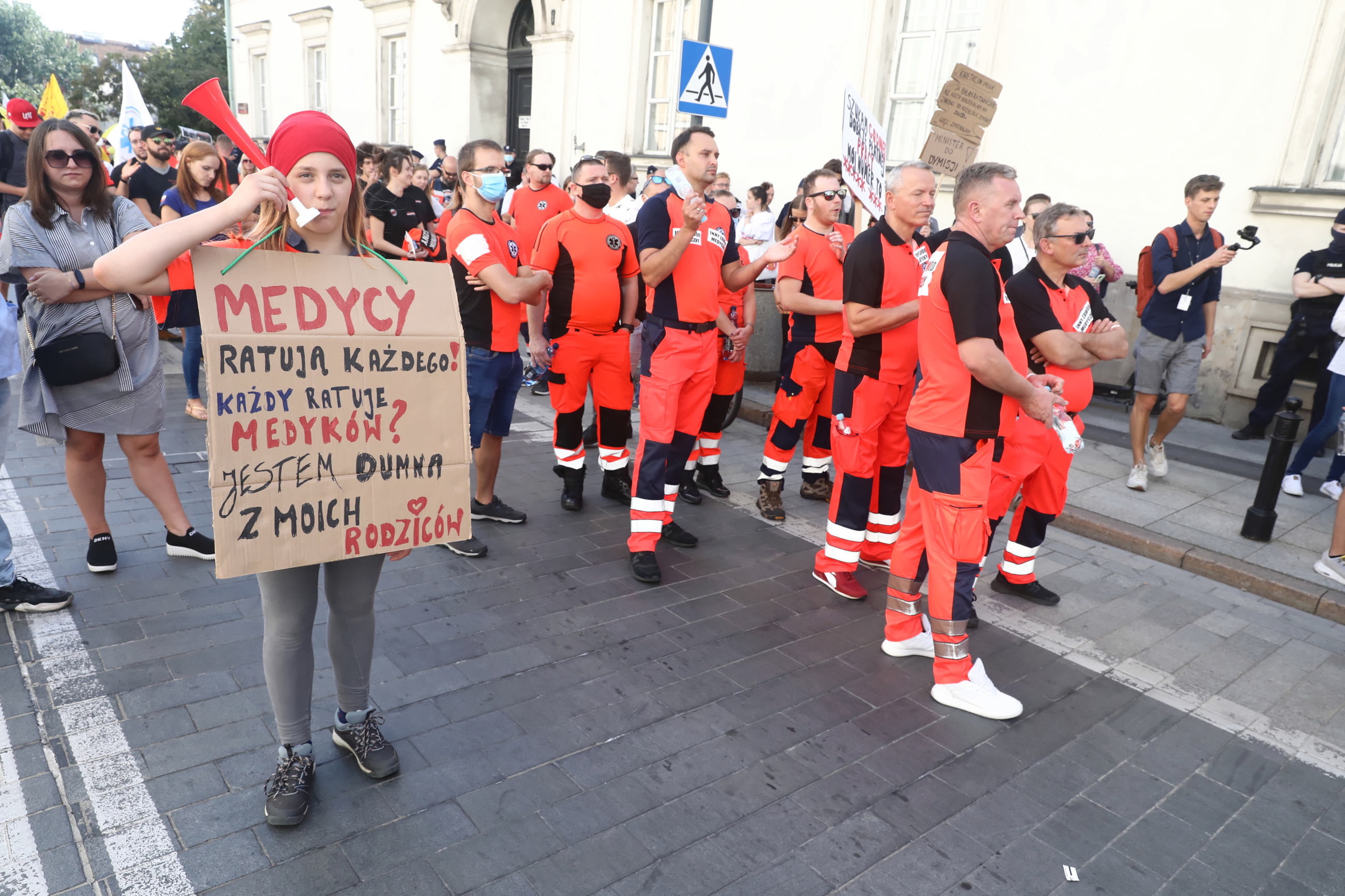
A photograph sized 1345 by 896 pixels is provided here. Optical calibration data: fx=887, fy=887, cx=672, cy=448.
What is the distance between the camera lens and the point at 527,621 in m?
4.17

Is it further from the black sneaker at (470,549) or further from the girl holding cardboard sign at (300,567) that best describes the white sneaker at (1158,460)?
the girl holding cardboard sign at (300,567)

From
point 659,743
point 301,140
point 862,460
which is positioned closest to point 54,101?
point 301,140

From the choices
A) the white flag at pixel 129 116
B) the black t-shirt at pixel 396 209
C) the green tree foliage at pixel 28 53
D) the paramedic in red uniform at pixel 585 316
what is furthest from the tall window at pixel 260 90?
the green tree foliage at pixel 28 53

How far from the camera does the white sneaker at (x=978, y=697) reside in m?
3.66

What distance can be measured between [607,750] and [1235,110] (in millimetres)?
8383

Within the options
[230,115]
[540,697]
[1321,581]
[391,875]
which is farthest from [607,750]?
[1321,581]

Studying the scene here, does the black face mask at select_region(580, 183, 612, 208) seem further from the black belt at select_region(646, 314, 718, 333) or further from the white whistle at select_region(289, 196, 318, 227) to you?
the white whistle at select_region(289, 196, 318, 227)

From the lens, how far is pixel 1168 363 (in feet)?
22.6

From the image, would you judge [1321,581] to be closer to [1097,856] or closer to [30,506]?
[1097,856]

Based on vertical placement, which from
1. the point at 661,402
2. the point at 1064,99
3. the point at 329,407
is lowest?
the point at 661,402

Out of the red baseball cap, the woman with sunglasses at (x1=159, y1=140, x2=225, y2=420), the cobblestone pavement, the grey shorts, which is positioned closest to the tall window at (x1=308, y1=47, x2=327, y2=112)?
the red baseball cap

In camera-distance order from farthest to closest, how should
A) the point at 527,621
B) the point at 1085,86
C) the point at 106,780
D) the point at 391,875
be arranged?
the point at 1085,86 → the point at 527,621 → the point at 106,780 → the point at 391,875

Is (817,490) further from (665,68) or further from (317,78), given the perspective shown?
(317,78)

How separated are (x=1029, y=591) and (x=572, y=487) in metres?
2.79
